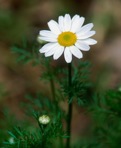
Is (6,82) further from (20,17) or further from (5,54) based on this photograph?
(20,17)

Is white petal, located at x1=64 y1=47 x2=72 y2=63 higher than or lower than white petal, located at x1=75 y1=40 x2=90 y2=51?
lower

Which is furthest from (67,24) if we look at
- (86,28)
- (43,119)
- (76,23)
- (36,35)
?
(36,35)

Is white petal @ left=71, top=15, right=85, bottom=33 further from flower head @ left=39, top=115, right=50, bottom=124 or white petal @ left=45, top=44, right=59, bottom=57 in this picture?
flower head @ left=39, top=115, right=50, bottom=124

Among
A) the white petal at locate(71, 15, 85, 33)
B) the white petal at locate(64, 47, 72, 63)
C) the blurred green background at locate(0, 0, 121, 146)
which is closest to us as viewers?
the white petal at locate(64, 47, 72, 63)

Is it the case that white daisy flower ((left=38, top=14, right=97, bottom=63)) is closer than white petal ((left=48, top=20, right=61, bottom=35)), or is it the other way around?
white daisy flower ((left=38, top=14, right=97, bottom=63))

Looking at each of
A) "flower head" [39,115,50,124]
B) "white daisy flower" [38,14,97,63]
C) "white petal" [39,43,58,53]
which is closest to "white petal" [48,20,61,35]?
"white daisy flower" [38,14,97,63]

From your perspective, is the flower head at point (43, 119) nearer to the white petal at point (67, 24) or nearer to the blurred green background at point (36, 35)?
the white petal at point (67, 24)

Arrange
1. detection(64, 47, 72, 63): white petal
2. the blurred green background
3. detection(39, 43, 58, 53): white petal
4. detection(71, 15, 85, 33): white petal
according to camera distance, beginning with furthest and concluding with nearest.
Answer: the blurred green background, detection(71, 15, 85, 33): white petal, detection(39, 43, 58, 53): white petal, detection(64, 47, 72, 63): white petal

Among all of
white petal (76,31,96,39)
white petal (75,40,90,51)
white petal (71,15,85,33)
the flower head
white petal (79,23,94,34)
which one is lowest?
the flower head
